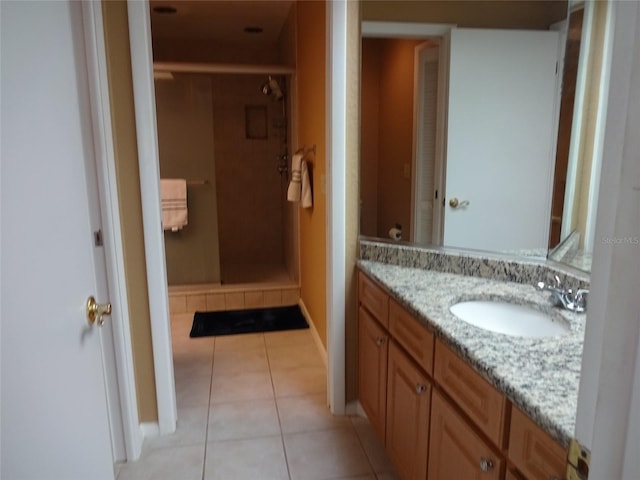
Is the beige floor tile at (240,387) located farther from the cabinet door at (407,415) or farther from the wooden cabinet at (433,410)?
the cabinet door at (407,415)

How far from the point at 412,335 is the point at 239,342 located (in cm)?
190

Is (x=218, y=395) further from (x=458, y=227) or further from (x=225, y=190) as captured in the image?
(x=225, y=190)

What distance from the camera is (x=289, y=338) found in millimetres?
3207

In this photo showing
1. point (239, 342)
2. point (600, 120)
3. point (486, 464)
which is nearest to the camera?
point (486, 464)

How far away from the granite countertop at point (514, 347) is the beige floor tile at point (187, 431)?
1157mm

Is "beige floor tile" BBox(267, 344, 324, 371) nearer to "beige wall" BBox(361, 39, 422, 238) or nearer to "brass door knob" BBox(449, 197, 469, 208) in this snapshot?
"beige wall" BBox(361, 39, 422, 238)

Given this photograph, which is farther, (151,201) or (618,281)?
(151,201)

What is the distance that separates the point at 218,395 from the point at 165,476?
629mm

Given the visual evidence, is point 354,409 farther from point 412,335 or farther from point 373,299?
point 412,335

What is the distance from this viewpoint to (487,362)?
3.52 ft

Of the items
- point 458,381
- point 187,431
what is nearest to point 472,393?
point 458,381

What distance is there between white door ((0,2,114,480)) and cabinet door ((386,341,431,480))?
95 cm

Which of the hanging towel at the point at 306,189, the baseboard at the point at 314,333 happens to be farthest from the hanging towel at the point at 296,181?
the baseboard at the point at 314,333

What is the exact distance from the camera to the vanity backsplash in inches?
63.0
